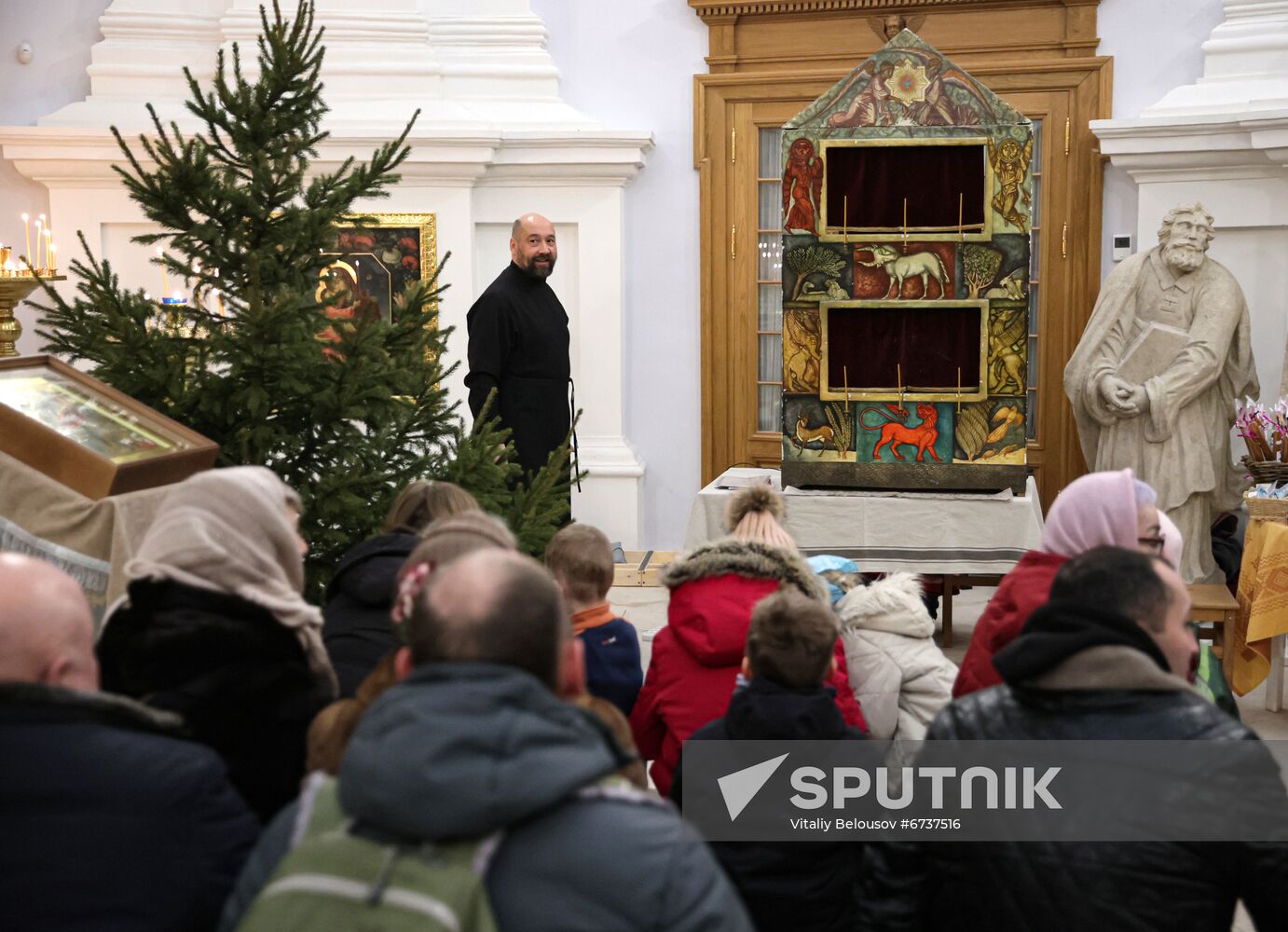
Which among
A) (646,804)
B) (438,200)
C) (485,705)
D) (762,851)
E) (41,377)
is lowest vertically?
(762,851)

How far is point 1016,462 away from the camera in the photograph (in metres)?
5.93

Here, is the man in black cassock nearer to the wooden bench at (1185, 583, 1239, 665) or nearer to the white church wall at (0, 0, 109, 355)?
the wooden bench at (1185, 583, 1239, 665)

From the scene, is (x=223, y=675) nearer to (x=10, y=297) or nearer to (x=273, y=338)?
(x=273, y=338)

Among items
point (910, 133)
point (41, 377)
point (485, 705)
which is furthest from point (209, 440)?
point (910, 133)

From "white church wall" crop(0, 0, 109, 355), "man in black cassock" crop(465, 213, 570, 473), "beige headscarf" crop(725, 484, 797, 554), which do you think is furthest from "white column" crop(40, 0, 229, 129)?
"beige headscarf" crop(725, 484, 797, 554)

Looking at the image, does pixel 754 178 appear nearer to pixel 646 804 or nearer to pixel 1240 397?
pixel 1240 397

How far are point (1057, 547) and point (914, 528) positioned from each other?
2.95m

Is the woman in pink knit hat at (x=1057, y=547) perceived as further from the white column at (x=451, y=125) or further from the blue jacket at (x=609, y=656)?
the white column at (x=451, y=125)

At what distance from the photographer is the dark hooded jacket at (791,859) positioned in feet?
8.04

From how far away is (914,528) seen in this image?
5.90m

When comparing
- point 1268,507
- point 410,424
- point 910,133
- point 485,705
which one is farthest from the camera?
point 910,133

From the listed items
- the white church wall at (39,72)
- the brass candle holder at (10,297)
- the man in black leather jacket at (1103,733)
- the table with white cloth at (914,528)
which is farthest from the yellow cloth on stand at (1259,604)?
the white church wall at (39,72)

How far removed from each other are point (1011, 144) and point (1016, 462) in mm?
1329

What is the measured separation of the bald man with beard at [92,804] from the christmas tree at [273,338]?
75.8 inches
